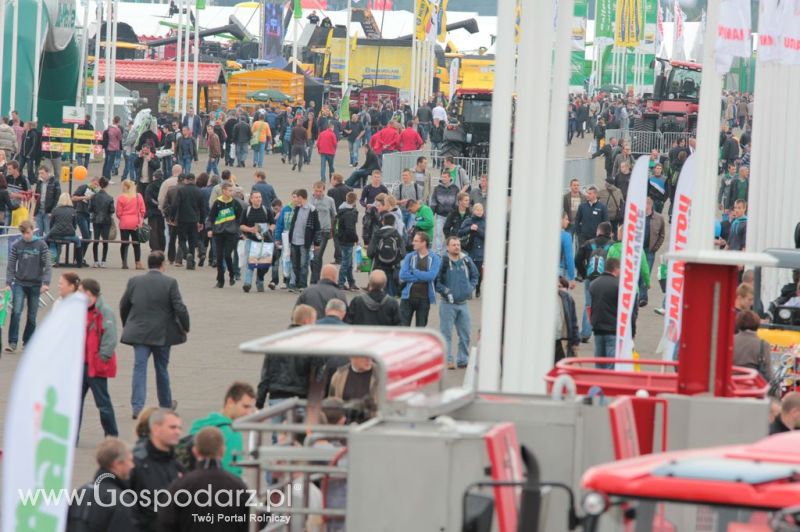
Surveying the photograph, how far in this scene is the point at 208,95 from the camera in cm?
6406

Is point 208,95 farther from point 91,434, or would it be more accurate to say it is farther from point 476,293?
point 91,434

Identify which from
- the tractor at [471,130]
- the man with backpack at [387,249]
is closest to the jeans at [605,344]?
the man with backpack at [387,249]

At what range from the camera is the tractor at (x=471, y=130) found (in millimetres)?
43188

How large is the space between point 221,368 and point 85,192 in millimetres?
10108

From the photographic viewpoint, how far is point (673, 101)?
6059 centimetres

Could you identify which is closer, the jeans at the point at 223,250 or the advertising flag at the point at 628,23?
the jeans at the point at 223,250

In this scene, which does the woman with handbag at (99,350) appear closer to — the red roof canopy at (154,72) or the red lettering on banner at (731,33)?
the red lettering on banner at (731,33)

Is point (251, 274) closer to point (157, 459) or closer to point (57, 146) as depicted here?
point (57, 146)

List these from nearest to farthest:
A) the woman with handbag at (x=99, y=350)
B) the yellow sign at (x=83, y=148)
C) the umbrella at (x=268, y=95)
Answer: the woman with handbag at (x=99, y=350), the yellow sign at (x=83, y=148), the umbrella at (x=268, y=95)

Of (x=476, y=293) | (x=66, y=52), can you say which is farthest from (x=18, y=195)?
(x=66, y=52)

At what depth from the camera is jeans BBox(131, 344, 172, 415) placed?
14.7m

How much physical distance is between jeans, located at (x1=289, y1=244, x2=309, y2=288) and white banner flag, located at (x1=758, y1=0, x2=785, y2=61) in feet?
24.5

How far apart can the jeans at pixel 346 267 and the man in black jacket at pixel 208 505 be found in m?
15.2

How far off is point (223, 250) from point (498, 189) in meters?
13.7
